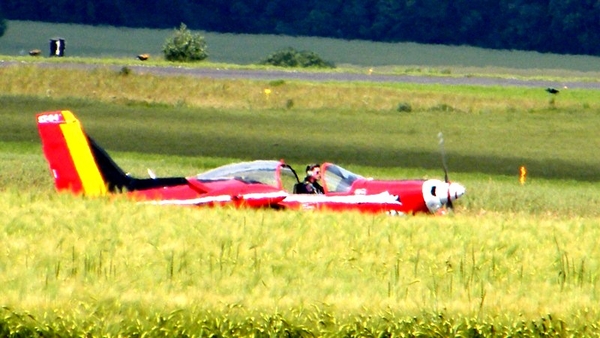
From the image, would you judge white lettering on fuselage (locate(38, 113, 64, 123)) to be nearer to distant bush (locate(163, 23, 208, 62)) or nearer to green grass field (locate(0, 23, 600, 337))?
green grass field (locate(0, 23, 600, 337))

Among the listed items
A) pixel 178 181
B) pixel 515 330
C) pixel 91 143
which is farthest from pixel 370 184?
pixel 515 330

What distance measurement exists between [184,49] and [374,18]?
140 ft

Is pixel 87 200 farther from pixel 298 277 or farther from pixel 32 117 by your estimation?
pixel 32 117

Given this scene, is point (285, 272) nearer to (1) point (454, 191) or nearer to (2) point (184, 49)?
(1) point (454, 191)

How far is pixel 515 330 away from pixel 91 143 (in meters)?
10.1

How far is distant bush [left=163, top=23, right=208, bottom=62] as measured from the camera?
64750 millimetres

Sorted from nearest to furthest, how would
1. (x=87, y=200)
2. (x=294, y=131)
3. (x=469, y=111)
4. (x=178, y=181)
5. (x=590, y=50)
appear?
1. (x=87, y=200)
2. (x=178, y=181)
3. (x=294, y=131)
4. (x=469, y=111)
5. (x=590, y=50)

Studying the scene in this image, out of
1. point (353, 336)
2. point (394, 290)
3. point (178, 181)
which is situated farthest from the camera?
point (178, 181)

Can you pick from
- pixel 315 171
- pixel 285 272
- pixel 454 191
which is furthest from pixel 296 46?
pixel 285 272

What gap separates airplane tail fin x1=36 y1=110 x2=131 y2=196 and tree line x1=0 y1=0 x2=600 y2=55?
269ft

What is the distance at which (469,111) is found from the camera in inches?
1731

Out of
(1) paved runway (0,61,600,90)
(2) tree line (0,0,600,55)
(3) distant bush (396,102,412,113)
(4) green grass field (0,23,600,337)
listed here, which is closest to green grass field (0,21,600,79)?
(2) tree line (0,0,600,55)

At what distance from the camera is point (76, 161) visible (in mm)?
17281

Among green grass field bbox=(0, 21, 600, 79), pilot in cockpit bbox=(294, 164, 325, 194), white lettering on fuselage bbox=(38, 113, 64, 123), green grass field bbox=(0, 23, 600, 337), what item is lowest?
green grass field bbox=(0, 21, 600, 79)
